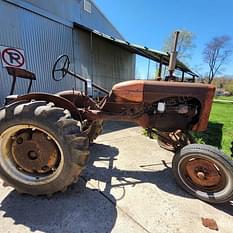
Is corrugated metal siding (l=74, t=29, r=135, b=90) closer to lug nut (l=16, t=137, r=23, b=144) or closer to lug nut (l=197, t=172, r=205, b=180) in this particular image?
lug nut (l=16, t=137, r=23, b=144)

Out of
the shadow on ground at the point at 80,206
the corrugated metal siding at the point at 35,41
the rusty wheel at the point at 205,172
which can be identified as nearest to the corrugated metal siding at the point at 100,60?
the corrugated metal siding at the point at 35,41

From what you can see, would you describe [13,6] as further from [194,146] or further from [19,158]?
[194,146]

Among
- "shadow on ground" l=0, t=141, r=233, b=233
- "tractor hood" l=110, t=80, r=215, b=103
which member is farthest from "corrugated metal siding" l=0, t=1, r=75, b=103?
"tractor hood" l=110, t=80, r=215, b=103

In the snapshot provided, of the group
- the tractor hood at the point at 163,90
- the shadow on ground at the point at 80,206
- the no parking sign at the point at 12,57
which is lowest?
the shadow on ground at the point at 80,206

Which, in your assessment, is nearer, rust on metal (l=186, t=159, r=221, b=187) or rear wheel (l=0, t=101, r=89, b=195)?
rear wheel (l=0, t=101, r=89, b=195)

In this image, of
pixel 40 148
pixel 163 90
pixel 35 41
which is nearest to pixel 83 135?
pixel 40 148

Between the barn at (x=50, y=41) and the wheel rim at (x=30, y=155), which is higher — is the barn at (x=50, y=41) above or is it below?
above

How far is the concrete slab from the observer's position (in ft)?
5.47

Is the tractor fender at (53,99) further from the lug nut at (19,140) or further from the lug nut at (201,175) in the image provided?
the lug nut at (201,175)

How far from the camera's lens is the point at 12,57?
4.77 meters

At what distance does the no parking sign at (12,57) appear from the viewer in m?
4.59

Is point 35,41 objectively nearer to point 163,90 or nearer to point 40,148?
point 40,148

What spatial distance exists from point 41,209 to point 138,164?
1.56m

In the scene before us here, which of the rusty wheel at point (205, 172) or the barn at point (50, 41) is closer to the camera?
the rusty wheel at point (205, 172)
